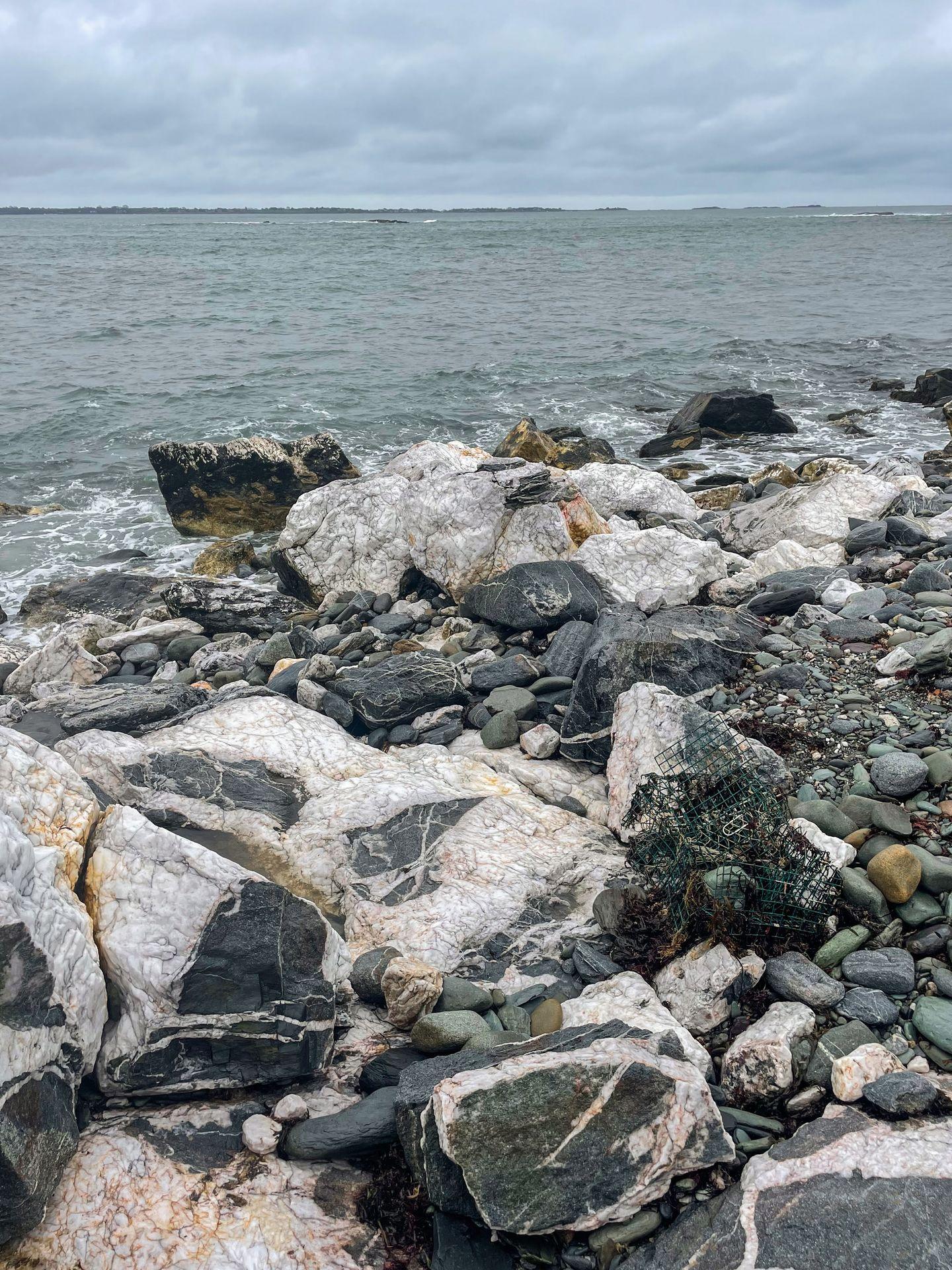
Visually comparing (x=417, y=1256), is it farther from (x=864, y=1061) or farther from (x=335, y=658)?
(x=335, y=658)

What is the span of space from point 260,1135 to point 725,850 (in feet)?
8.11

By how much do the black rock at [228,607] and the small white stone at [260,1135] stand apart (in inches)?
275

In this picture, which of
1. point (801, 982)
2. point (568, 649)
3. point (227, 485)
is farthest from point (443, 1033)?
point (227, 485)

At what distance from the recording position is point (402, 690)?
716cm

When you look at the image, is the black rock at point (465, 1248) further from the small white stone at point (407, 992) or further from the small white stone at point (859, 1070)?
the small white stone at point (859, 1070)

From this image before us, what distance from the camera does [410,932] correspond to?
4.66m

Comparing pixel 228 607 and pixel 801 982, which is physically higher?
pixel 801 982

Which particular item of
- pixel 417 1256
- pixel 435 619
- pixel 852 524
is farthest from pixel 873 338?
pixel 417 1256

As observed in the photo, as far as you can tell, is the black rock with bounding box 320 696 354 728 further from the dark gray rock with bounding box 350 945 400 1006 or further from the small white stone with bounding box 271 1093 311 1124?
the small white stone with bounding box 271 1093 311 1124

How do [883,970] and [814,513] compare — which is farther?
[814,513]

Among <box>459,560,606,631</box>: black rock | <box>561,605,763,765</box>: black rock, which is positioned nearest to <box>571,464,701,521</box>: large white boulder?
<box>459,560,606,631</box>: black rock

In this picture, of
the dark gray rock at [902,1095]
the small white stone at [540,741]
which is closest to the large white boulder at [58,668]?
the small white stone at [540,741]

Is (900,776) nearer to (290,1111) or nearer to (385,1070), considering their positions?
(385,1070)

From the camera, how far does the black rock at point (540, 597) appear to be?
8211 millimetres
